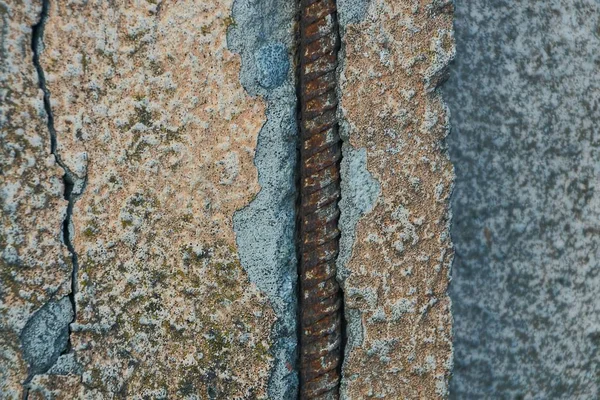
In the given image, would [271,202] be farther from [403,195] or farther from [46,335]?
[46,335]

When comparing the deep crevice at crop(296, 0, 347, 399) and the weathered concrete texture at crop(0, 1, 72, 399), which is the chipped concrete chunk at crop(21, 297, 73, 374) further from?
the deep crevice at crop(296, 0, 347, 399)

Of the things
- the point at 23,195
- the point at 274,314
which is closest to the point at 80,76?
the point at 23,195

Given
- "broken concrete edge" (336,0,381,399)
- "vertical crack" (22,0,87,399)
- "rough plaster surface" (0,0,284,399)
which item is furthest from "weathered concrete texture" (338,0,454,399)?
"vertical crack" (22,0,87,399)

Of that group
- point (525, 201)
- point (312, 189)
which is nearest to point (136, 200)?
point (312, 189)

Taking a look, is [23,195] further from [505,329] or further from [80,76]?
[505,329]

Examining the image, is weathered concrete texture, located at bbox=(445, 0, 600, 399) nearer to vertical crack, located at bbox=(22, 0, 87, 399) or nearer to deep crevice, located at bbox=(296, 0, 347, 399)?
deep crevice, located at bbox=(296, 0, 347, 399)

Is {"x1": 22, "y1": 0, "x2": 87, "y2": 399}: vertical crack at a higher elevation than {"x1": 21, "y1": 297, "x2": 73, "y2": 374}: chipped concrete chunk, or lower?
higher

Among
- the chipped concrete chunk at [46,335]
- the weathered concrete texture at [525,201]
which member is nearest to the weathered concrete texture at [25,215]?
the chipped concrete chunk at [46,335]

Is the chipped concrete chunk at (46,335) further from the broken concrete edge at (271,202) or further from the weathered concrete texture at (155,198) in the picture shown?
the broken concrete edge at (271,202)
